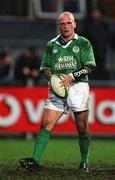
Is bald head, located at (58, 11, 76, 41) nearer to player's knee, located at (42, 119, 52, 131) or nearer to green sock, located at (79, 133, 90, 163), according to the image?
player's knee, located at (42, 119, 52, 131)

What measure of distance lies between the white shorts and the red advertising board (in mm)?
8208

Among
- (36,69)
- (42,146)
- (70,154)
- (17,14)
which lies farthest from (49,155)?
(17,14)

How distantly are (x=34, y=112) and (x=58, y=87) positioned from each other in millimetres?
8690

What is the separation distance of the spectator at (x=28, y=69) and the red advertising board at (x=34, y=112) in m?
0.38

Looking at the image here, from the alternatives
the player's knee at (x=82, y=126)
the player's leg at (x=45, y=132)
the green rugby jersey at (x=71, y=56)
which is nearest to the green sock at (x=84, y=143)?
the player's knee at (x=82, y=126)

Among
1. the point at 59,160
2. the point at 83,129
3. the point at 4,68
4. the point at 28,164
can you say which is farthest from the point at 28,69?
the point at 28,164

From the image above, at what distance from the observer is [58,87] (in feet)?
38.3

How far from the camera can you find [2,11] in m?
24.7

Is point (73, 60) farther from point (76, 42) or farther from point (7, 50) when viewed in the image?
point (7, 50)

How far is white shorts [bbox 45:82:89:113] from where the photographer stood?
1184 centimetres

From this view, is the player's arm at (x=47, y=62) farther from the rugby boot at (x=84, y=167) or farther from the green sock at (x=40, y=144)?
the rugby boot at (x=84, y=167)

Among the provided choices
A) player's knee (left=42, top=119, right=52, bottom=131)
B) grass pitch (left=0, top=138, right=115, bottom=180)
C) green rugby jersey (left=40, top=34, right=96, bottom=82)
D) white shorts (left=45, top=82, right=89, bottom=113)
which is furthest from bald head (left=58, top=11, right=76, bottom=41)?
grass pitch (left=0, top=138, right=115, bottom=180)

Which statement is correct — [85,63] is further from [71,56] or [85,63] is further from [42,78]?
[42,78]

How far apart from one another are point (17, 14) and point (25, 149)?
8607mm
